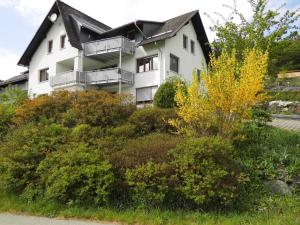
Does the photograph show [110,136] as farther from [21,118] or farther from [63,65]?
[63,65]

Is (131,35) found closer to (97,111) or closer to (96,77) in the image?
(96,77)

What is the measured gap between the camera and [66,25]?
2755cm

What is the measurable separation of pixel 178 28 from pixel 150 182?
1921 cm

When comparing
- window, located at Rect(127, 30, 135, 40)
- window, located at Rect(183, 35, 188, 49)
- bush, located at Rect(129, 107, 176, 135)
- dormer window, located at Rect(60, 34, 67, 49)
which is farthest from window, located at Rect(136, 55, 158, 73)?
bush, located at Rect(129, 107, 176, 135)

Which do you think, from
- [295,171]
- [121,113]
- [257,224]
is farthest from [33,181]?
[295,171]

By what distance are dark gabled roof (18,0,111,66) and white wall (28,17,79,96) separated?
1.44ft

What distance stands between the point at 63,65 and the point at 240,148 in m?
23.5

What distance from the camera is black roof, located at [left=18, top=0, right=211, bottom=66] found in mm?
25625

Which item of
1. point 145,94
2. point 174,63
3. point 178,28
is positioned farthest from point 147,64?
point 178,28

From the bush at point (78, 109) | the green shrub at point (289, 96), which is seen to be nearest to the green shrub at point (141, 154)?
the bush at point (78, 109)

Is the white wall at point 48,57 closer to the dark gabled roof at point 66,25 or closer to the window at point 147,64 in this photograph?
the dark gabled roof at point 66,25

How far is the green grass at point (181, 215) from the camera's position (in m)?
6.16

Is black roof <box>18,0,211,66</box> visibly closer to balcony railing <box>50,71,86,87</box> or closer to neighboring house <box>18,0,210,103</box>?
neighboring house <box>18,0,210,103</box>

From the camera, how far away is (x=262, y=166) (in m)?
8.08
